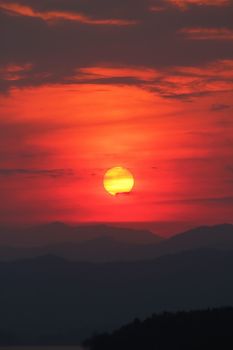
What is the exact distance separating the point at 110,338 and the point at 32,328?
423 ft

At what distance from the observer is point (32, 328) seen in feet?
640

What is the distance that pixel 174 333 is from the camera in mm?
65938

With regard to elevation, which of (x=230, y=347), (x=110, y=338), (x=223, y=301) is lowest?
(x=230, y=347)

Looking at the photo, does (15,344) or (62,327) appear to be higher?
(62,327)

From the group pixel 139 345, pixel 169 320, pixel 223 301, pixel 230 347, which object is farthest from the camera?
pixel 223 301

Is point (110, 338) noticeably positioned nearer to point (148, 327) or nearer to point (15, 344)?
point (148, 327)

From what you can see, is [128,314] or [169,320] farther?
[128,314]

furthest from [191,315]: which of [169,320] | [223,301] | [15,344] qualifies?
[223,301]

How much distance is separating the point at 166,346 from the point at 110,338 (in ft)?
19.7

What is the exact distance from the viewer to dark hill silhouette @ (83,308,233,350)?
2478 inches

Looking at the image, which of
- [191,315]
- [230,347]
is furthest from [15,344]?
[230,347]

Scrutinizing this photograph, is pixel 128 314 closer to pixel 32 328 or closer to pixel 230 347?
pixel 32 328

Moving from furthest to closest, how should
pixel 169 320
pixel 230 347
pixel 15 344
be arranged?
pixel 15 344, pixel 169 320, pixel 230 347

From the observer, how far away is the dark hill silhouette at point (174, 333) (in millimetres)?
62938
